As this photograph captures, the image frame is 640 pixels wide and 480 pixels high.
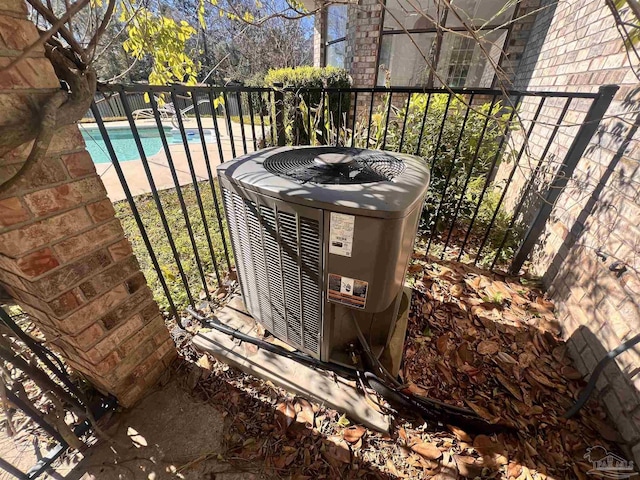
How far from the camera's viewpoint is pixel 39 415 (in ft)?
3.51

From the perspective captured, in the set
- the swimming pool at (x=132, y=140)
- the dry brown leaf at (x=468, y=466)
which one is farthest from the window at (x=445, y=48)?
the swimming pool at (x=132, y=140)

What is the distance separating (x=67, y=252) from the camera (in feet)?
3.05

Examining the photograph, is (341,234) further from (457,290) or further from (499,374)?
(457,290)

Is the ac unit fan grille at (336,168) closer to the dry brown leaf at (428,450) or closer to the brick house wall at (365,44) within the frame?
the dry brown leaf at (428,450)

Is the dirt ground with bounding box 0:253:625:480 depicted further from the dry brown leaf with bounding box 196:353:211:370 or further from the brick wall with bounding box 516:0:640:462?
the brick wall with bounding box 516:0:640:462

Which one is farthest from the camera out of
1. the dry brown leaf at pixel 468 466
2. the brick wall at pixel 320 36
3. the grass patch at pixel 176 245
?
the brick wall at pixel 320 36

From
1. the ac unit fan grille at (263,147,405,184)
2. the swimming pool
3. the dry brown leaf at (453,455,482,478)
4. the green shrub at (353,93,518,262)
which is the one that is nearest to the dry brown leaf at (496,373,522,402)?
the dry brown leaf at (453,455,482,478)

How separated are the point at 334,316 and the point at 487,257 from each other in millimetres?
1763

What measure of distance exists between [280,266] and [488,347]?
1.30 m

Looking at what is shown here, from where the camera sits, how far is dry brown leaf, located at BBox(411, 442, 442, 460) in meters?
Result: 1.16

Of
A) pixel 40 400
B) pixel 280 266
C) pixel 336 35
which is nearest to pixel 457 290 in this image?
pixel 280 266

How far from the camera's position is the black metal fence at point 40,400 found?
954mm

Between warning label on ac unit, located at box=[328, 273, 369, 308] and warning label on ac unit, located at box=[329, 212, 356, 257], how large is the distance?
115 mm

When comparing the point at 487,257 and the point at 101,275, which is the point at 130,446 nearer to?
the point at 101,275
